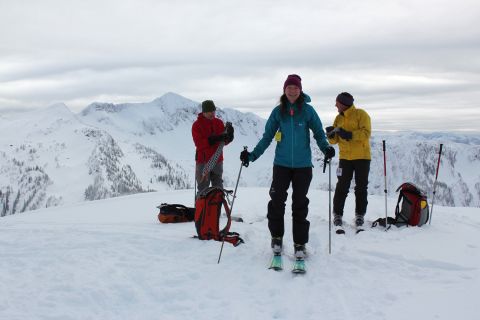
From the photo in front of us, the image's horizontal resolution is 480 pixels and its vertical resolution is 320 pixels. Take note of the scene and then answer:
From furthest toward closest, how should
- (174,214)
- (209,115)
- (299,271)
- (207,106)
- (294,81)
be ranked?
(174,214) → (207,106) → (209,115) → (294,81) → (299,271)

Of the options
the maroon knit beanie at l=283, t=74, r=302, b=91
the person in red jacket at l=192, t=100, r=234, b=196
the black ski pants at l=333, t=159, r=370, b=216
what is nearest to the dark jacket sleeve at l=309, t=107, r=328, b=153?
the maroon knit beanie at l=283, t=74, r=302, b=91

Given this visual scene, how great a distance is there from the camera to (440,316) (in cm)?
→ 473

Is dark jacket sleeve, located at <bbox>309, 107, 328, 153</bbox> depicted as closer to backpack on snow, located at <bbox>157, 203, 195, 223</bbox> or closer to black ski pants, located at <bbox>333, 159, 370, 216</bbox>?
black ski pants, located at <bbox>333, 159, 370, 216</bbox>

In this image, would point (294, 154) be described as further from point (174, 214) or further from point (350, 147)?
point (174, 214)

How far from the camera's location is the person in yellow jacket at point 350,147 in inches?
326

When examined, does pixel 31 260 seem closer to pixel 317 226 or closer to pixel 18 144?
pixel 317 226

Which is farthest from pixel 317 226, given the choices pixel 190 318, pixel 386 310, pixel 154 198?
pixel 154 198

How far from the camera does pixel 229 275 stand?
6004 millimetres

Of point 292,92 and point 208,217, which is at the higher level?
point 292,92

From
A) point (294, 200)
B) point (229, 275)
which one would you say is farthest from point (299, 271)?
point (294, 200)

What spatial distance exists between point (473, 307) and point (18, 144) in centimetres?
20663

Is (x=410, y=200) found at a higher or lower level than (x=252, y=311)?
higher

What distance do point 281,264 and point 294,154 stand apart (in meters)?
1.65

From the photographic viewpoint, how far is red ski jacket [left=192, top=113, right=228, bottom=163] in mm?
8781
